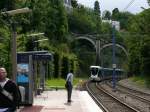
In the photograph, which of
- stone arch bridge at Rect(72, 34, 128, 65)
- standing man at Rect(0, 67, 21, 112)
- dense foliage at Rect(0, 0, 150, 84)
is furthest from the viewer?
stone arch bridge at Rect(72, 34, 128, 65)

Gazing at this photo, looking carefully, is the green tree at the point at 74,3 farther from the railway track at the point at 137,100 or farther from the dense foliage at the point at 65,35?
the railway track at the point at 137,100

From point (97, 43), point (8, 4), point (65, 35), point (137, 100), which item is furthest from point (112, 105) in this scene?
point (97, 43)

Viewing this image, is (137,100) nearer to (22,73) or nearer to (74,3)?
(22,73)

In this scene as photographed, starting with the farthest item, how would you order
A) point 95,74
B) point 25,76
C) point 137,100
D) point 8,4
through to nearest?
point 95,74 < point 137,100 < point 8,4 < point 25,76

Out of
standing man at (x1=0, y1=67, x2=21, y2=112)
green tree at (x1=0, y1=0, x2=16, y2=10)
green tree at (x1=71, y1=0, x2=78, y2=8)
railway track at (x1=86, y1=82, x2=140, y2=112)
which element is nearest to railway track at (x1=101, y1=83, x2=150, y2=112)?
railway track at (x1=86, y1=82, x2=140, y2=112)

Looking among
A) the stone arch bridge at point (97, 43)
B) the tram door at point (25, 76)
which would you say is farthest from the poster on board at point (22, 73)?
the stone arch bridge at point (97, 43)

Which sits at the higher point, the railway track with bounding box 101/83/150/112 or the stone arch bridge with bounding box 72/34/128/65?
the stone arch bridge with bounding box 72/34/128/65

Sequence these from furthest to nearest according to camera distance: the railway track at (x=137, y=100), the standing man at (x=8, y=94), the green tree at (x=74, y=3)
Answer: the green tree at (x=74, y=3) < the railway track at (x=137, y=100) < the standing man at (x=8, y=94)

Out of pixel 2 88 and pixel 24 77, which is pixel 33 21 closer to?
pixel 24 77

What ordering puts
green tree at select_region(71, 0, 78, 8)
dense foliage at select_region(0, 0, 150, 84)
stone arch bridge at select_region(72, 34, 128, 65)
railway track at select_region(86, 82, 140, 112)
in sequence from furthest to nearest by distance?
green tree at select_region(71, 0, 78, 8)
stone arch bridge at select_region(72, 34, 128, 65)
dense foliage at select_region(0, 0, 150, 84)
railway track at select_region(86, 82, 140, 112)

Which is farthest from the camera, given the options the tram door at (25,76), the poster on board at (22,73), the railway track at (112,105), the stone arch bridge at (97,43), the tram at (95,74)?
the stone arch bridge at (97,43)

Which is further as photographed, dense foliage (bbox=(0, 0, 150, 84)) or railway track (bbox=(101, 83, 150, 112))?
dense foliage (bbox=(0, 0, 150, 84))

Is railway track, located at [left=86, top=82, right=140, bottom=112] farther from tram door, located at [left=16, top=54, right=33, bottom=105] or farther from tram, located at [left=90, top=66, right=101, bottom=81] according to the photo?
tram, located at [left=90, top=66, right=101, bottom=81]

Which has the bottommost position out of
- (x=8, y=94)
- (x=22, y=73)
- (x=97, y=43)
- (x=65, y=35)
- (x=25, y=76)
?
(x=8, y=94)
